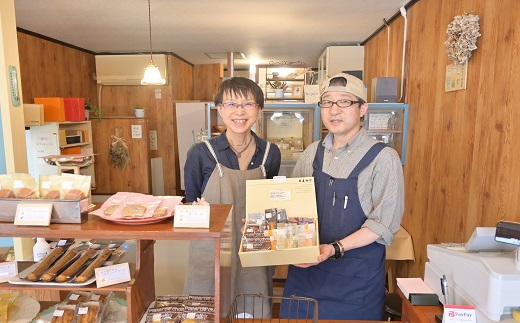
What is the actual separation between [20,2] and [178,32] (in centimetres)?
182

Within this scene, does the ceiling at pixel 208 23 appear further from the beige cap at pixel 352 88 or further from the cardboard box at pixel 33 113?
the beige cap at pixel 352 88

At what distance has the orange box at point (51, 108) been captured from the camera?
175 inches

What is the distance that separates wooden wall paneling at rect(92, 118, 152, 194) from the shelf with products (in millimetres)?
2784

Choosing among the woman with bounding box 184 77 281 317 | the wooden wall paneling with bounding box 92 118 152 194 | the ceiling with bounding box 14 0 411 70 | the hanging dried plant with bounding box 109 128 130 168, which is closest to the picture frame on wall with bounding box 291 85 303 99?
the ceiling with bounding box 14 0 411 70

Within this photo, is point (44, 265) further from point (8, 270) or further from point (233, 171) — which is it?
point (233, 171)

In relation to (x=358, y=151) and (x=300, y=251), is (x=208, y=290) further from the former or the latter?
(x=358, y=151)

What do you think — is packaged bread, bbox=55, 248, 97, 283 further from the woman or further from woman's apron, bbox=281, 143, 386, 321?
woman's apron, bbox=281, 143, 386, 321

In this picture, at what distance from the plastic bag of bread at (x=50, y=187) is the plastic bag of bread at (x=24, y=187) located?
18 mm

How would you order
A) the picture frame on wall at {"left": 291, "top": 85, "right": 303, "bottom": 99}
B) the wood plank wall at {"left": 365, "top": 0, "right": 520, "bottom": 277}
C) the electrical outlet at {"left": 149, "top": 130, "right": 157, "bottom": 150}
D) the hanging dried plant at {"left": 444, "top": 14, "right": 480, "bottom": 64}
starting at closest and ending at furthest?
1. the wood plank wall at {"left": 365, "top": 0, "right": 520, "bottom": 277}
2. the hanging dried plant at {"left": 444, "top": 14, "right": 480, "bottom": 64}
3. the picture frame on wall at {"left": 291, "top": 85, "right": 303, "bottom": 99}
4. the electrical outlet at {"left": 149, "top": 130, "right": 157, "bottom": 150}

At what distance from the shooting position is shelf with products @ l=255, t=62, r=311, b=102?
369 cm

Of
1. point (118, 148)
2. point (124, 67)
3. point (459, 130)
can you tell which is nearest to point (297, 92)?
point (459, 130)

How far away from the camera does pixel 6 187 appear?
1039 mm

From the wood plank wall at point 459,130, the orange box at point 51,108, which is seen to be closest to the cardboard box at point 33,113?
the orange box at point 51,108

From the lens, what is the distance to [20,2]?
349 cm
